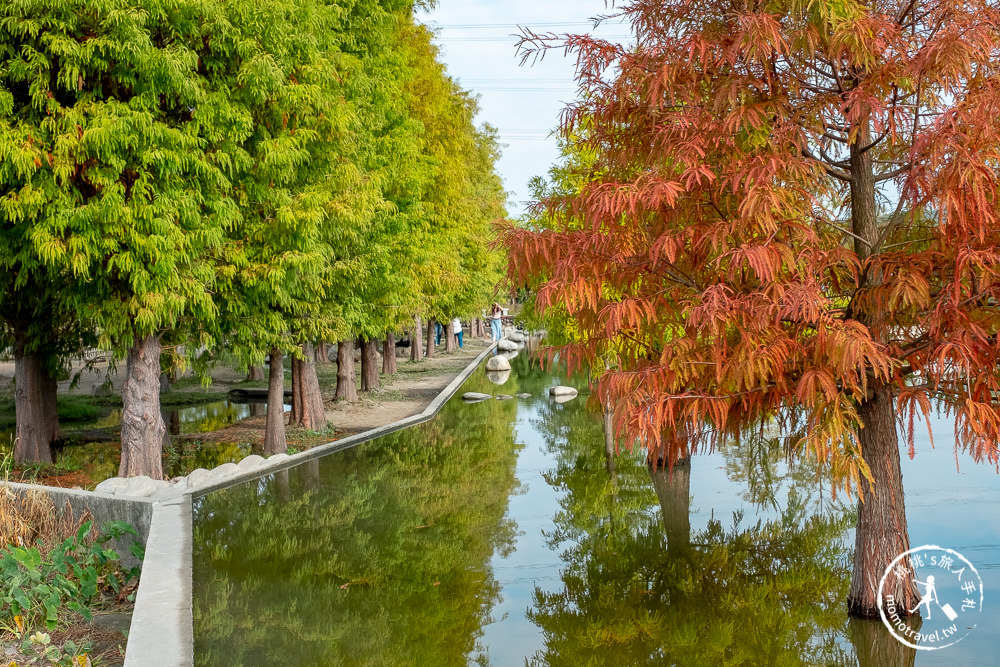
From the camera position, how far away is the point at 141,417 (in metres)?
13.0

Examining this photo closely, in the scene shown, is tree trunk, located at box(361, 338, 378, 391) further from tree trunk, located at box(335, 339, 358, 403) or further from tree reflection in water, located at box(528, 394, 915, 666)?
tree reflection in water, located at box(528, 394, 915, 666)

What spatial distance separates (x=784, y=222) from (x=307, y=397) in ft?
44.9

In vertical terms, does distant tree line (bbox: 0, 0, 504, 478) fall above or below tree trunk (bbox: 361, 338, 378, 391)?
above

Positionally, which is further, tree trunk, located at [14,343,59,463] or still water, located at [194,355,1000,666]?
tree trunk, located at [14,343,59,463]

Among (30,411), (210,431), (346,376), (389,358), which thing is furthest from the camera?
(389,358)

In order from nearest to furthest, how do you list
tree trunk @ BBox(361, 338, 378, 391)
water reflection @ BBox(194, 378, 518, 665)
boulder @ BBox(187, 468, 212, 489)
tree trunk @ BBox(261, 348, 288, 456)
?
water reflection @ BBox(194, 378, 518, 665)
boulder @ BBox(187, 468, 212, 489)
tree trunk @ BBox(261, 348, 288, 456)
tree trunk @ BBox(361, 338, 378, 391)

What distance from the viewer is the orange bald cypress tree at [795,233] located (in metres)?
6.14

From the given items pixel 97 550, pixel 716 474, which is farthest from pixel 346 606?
pixel 716 474

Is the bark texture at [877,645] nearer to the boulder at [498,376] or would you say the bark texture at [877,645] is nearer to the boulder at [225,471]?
the boulder at [225,471]

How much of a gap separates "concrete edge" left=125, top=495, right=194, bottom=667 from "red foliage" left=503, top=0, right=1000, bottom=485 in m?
3.48

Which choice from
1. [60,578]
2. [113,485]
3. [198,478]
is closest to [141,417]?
[198,478]

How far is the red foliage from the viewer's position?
6125 millimetres

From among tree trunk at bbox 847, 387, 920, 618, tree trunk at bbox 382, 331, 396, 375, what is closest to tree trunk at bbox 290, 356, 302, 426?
tree trunk at bbox 847, 387, 920, 618

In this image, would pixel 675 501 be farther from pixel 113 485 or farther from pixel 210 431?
pixel 210 431
